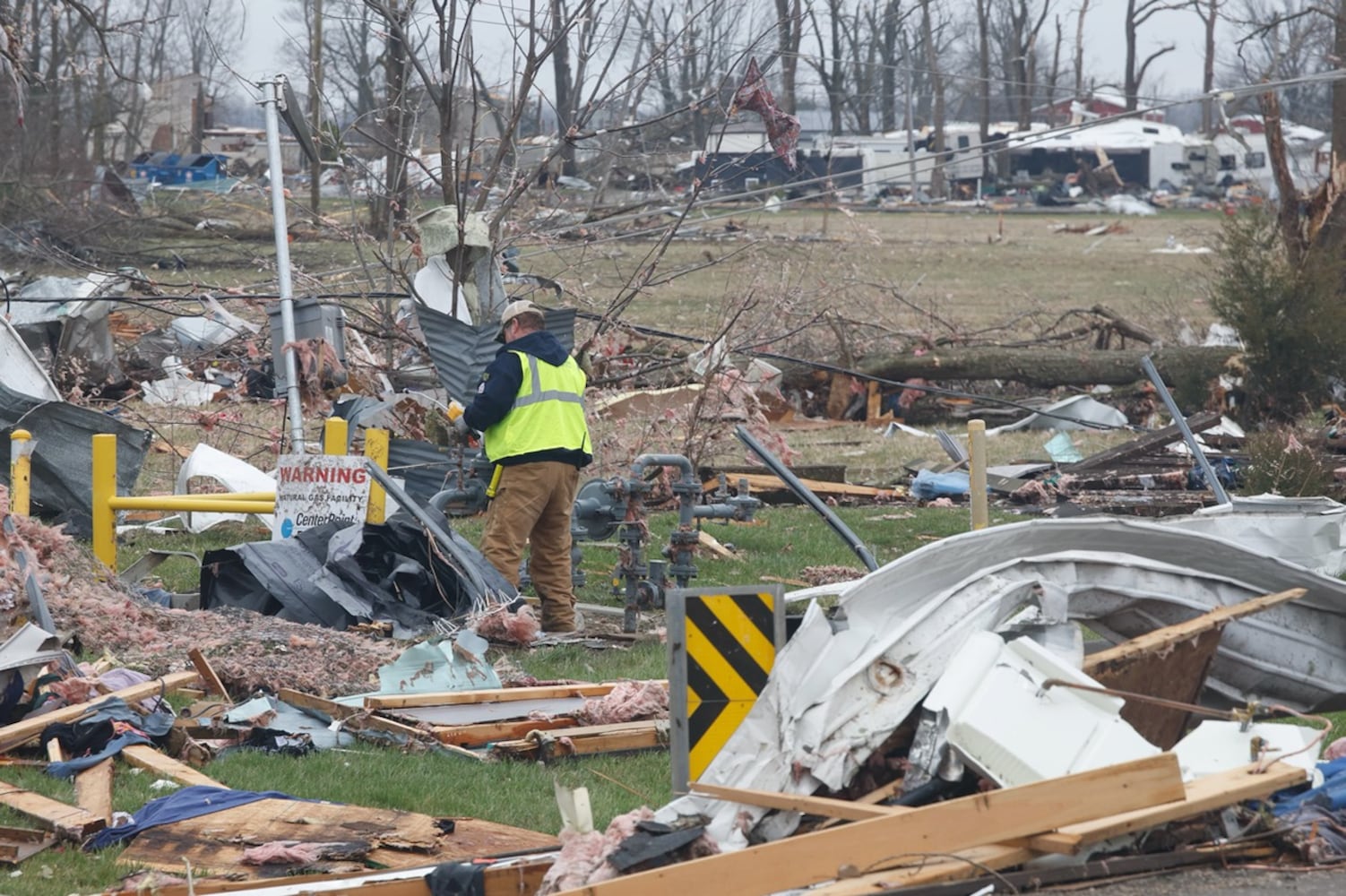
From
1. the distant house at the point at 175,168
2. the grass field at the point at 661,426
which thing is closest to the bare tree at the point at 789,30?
the grass field at the point at 661,426

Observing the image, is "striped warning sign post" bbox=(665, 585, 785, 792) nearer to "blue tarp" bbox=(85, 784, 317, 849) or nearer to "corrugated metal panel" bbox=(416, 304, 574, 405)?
"blue tarp" bbox=(85, 784, 317, 849)

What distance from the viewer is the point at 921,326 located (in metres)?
22.1

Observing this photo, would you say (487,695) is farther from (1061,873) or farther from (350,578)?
(1061,873)

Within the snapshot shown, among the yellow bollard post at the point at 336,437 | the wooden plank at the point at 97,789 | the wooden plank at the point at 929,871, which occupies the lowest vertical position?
the wooden plank at the point at 97,789

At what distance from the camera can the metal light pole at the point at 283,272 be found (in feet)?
37.4

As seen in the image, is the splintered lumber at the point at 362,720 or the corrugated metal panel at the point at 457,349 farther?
the corrugated metal panel at the point at 457,349

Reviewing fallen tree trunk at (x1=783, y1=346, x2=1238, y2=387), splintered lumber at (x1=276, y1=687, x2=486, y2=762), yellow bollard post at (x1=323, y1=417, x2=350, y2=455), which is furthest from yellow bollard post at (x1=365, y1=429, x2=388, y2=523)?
fallen tree trunk at (x1=783, y1=346, x2=1238, y2=387)

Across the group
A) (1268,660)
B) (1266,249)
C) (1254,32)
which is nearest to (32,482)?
(1268,660)

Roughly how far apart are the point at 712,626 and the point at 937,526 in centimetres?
827

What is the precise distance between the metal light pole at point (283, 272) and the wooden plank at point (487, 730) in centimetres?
428

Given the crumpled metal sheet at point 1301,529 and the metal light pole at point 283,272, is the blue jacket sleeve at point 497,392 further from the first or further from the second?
the crumpled metal sheet at point 1301,529

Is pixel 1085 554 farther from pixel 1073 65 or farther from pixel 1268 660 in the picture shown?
pixel 1073 65

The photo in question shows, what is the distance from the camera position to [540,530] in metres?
9.95

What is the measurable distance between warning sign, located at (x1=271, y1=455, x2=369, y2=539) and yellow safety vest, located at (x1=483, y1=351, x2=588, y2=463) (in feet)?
3.14
